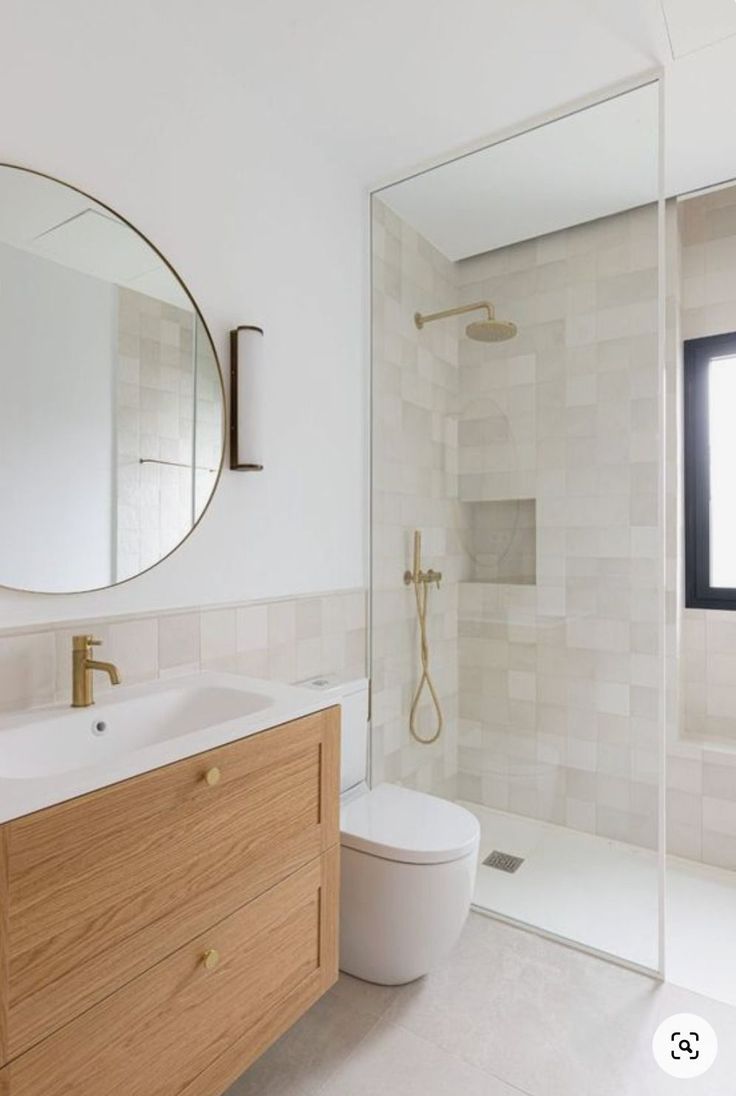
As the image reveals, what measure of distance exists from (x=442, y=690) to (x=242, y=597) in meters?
0.86

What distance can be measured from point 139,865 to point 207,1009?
35 centimetres

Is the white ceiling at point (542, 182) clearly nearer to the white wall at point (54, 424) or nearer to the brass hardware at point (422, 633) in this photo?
the brass hardware at point (422, 633)

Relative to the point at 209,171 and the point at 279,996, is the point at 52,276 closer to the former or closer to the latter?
the point at 209,171

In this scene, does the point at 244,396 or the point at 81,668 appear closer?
the point at 81,668

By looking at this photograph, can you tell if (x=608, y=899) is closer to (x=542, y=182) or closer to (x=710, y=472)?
(x=710, y=472)

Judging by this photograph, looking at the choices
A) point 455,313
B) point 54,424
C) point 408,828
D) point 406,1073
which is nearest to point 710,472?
point 455,313

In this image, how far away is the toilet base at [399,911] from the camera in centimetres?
158

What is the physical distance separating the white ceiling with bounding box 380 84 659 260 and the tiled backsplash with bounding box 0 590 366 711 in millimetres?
1349

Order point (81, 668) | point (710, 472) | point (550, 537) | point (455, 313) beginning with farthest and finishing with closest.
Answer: point (710, 472)
point (455, 313)
point (550, 537)
point (81, 668)

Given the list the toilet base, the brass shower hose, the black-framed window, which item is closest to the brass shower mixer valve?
the brass shower hose

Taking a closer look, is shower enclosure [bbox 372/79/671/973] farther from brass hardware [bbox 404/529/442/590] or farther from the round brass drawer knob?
the round brass drawer knob

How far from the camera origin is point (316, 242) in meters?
2.10

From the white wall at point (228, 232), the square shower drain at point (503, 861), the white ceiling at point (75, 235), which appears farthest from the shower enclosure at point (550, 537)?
the white ceiling at point (75, 235)

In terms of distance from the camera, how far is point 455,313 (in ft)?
7.15
